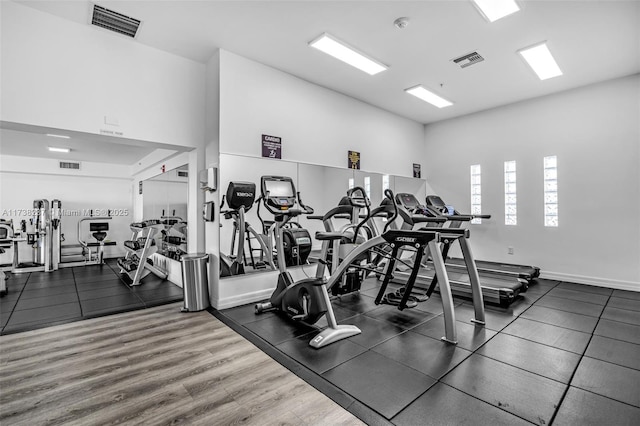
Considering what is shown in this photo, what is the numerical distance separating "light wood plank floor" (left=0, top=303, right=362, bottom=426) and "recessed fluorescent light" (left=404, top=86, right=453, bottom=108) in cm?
491

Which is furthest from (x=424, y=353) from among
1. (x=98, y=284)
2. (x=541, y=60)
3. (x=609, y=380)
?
(x=98, y=284)

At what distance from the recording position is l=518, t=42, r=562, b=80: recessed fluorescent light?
13.3 ft

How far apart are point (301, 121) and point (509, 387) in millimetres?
4209

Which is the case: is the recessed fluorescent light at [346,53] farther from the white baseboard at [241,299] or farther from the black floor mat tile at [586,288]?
the black floor mat tile at [586,288]

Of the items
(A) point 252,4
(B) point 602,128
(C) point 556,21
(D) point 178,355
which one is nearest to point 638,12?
(C) point 556,21

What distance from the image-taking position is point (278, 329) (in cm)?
320

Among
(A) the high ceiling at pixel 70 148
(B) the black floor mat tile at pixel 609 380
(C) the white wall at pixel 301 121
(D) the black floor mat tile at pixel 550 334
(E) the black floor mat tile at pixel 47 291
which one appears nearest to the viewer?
(B) the black floor mat tile at pixel 609 380

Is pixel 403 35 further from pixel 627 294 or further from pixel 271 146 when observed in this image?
pixel 627 294

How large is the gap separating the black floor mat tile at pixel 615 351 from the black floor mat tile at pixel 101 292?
5784 millimetres

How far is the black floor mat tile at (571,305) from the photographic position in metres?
3.72

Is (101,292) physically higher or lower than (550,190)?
lower

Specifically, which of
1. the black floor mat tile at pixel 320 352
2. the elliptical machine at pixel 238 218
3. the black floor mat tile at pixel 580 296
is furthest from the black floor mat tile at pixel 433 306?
the elliptical machine at pixel 238 218

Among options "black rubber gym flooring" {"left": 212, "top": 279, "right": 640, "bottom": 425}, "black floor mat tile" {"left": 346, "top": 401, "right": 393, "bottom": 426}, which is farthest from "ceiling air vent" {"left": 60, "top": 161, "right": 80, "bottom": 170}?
"black floor mat tile" {"left": 346, "top": 401, "right": 393, "bottom": 426}

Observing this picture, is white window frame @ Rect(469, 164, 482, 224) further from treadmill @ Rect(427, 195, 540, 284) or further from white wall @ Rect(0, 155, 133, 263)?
white wall @ Rect(0, 155, 133, 263)
